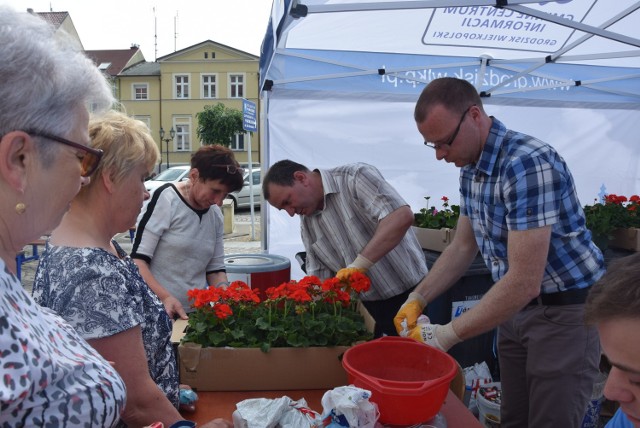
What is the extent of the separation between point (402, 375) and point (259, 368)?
51 cm

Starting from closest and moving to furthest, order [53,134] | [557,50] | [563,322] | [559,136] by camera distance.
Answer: [53,134] → [563,322] → [557,50] → [559,136]

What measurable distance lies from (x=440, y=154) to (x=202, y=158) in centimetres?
134

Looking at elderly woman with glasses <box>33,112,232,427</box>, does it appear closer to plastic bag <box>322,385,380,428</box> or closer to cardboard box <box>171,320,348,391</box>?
cardboard box <box>171,320,348,391</box>

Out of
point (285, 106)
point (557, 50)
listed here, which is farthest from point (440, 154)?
point (557, 50)

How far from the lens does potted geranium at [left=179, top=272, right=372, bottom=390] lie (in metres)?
1.77

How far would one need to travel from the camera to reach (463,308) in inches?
143

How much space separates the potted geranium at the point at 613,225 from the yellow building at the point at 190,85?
113 ft

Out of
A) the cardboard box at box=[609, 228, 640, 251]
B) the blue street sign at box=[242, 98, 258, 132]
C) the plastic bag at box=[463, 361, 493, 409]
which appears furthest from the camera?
the blue street sign at box=[242, 98, 258, 132]

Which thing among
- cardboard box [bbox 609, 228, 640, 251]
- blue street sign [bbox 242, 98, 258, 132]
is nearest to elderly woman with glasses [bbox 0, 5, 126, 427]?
cardboard box [bbox 609, 228, 640, 251]

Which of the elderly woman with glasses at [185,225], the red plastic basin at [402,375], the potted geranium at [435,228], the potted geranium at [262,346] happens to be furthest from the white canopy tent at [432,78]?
the red plastic basin at [402,375]

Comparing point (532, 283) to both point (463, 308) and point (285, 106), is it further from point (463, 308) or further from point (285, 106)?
point (285, 106)

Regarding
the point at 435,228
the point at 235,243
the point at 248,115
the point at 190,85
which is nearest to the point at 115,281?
the point at 435,228

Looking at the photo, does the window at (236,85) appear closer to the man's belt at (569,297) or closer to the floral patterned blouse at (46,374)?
the man's belt at (569,297)

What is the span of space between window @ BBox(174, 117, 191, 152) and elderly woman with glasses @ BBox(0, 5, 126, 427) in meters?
38.7
